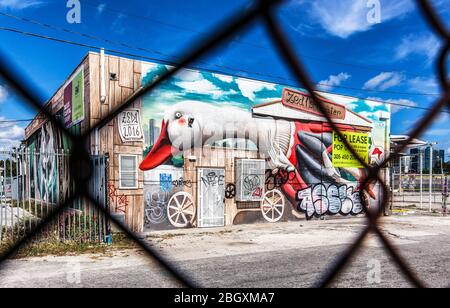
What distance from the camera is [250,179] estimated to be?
1353cm

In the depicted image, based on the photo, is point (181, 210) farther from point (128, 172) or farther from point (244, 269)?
point (244, 269)

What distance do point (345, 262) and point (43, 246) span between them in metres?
8.35

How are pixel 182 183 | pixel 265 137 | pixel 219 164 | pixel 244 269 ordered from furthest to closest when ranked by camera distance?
pixel 265 137 → pixel 219 164 → pixel 182 183 → pixel 244 269

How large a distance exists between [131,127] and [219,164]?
306 centimetres

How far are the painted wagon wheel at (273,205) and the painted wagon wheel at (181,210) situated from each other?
276 cm

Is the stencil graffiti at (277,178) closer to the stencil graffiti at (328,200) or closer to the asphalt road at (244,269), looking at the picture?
the stencil graffiti at (328,200)

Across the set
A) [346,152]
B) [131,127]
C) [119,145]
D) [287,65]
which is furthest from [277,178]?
[287,65]

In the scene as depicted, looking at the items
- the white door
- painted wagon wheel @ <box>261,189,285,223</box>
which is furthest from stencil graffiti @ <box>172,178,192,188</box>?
painted wagon wheel @ <box>261,189,285,223</box>

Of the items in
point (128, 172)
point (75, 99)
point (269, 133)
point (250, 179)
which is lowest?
point (250, 179)

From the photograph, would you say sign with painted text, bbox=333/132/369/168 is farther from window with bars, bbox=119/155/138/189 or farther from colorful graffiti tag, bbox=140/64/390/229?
window with bars, bbox=119/155/138/189

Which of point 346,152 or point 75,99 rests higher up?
point 75,99

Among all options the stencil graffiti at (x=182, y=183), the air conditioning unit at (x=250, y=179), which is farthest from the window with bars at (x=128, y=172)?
the air conditioning unit at (x=250, y=179)

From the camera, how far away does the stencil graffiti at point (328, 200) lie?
1497 centimetres
